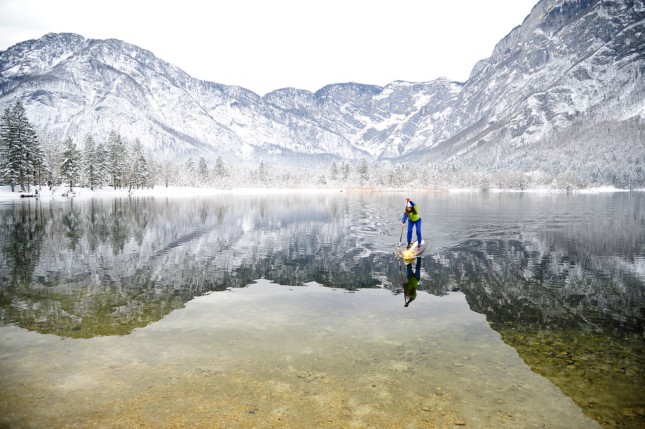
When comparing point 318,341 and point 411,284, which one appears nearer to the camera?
point 318,341

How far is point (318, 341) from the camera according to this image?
1239cm

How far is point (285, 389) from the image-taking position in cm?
930

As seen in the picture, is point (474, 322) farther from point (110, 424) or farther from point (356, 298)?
point (110, 424)

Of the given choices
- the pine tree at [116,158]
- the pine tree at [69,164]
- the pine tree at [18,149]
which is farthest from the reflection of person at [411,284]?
the pine tree at [116,158]

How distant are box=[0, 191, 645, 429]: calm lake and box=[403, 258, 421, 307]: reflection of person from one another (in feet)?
0.80

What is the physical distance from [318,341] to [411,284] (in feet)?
31.0

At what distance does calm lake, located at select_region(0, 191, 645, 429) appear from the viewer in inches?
335

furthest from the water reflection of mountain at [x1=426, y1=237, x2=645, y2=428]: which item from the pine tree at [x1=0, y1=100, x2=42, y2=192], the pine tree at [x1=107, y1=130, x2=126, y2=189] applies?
the pine tree at [x1=107, y1=130, x2=126, y2=189]

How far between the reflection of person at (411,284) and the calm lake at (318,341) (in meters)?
0.24

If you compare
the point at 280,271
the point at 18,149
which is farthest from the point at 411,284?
the point at 18,149

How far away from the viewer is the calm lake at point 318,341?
852cm

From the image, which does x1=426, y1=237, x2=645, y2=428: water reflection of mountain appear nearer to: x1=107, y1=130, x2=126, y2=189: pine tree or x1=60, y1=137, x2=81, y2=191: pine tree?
x1=60, y1=137, x2=81, y2=191: pine tree

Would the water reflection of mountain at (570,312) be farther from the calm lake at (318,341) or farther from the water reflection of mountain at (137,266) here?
the water reflection of mountain at (137,266)

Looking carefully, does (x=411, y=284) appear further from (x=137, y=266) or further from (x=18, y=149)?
(x=18, y=149)
